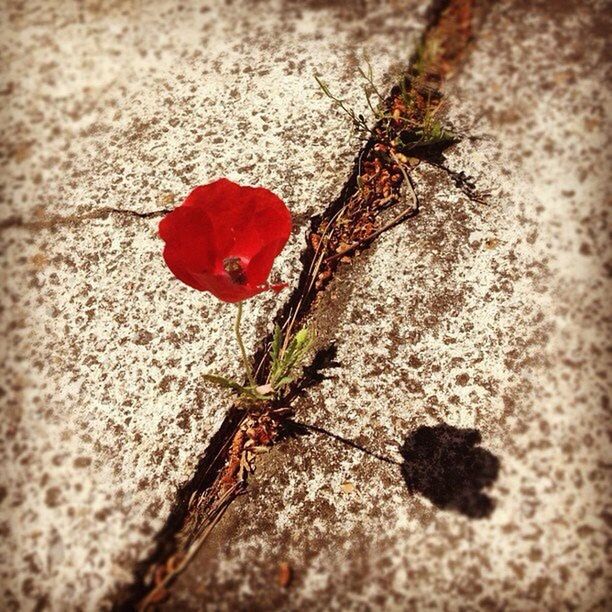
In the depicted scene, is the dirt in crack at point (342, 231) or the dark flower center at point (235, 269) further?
the dirt in crack at point (342, 231)

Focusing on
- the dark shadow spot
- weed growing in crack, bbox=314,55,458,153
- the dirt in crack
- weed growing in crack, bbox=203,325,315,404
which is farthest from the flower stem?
weed growing in crack, bbox=314,55,458,153

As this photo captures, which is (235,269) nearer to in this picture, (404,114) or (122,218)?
(122,218)

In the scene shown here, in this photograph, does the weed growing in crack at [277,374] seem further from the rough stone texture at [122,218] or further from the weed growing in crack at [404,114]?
the weed growing in crack at [404,114]

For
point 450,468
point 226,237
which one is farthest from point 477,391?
point 226,237

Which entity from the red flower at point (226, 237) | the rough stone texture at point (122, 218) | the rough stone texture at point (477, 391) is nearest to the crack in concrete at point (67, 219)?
the rough stone texture at point (122, 218)

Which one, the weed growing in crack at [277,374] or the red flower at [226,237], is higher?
the red flower at [226,237]

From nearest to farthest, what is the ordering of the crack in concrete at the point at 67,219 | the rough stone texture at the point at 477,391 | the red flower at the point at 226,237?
the red flower at the point at 226,237
the rough stone texture at the point at 477,391
the crack in concrete at the point at 67,219
